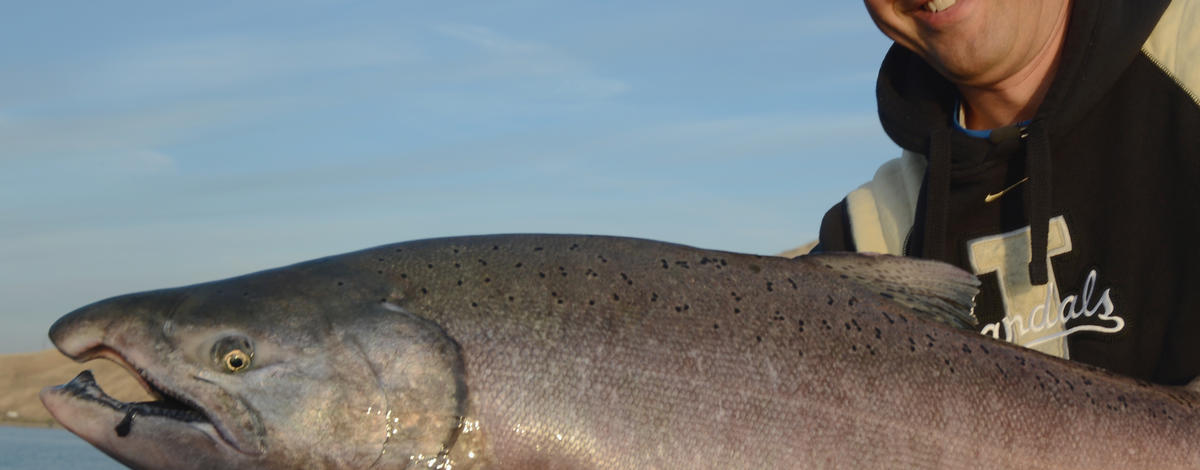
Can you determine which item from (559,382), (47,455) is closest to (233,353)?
(559,382)

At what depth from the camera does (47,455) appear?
28797 millimetres

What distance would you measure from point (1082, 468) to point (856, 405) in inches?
20.5

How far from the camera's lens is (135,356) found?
8.24 feet

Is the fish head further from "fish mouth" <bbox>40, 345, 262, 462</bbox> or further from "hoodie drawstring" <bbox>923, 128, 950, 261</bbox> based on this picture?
"hoodie drawstring" <bbox>923, 128, 950, 261</bbox>

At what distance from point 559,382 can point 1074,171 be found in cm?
208

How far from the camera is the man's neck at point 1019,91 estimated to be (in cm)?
384

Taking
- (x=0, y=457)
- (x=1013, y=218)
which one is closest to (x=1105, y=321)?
(x=1013, y=218)

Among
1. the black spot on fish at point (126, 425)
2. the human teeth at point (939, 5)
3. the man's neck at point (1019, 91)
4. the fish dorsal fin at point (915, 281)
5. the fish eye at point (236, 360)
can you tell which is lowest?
the black spot on fish at point (126, 425)

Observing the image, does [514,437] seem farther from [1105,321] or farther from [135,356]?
[1105,321]

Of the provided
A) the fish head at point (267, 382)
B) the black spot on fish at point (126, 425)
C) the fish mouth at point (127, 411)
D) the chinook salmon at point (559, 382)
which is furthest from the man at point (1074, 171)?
the black spot on fish at point (126, 425)

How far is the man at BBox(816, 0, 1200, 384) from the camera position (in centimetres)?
347

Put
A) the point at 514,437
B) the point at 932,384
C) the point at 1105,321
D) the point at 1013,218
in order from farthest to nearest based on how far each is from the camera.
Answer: the point at 1013,218
the point at 1105,321
the point at 932,384
the point at 514,437

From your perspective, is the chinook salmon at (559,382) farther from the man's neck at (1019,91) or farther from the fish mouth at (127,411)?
the man's neck at (1019,91)

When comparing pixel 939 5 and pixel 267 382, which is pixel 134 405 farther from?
pixel 939 5
